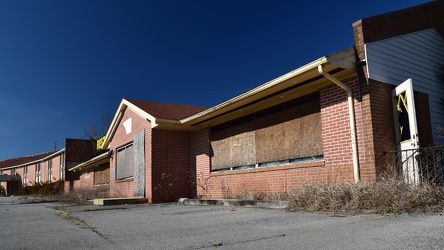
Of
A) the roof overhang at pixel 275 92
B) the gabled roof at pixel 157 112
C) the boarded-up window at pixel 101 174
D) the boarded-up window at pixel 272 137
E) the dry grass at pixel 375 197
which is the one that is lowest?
the dry grass at pixel 375 197

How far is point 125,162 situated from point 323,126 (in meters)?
11.3

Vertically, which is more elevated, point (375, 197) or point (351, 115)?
point (351, 115)

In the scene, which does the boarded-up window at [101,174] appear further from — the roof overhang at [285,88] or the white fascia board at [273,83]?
the white fascia board at [273,83]

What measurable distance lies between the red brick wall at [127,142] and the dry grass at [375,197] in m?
8.29

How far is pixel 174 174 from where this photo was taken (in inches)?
559

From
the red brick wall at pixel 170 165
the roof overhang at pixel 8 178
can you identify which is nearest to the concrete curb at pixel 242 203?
the red brick wall at pixel 170 165

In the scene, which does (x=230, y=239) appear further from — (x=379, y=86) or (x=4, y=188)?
(x=4, y=188)

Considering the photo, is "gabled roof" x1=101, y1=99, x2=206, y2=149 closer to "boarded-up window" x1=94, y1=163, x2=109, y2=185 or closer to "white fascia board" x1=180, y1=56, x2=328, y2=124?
"white fascia board" x1=180, y1=56, x2=328, y2=124

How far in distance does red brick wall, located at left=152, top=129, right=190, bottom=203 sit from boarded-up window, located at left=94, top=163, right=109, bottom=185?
10350mm

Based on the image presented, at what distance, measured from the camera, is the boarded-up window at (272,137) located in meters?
9.09

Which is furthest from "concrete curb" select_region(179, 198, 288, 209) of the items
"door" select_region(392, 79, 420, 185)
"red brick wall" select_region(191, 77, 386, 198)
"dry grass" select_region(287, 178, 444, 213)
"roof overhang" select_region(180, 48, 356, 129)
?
"roof overhang" select_region(180, 48, 356, 129)

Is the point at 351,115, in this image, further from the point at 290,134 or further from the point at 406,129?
the point at 290,134

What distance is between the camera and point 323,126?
28.2ft

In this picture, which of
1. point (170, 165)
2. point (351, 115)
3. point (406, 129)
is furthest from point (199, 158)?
point (406, 129)
